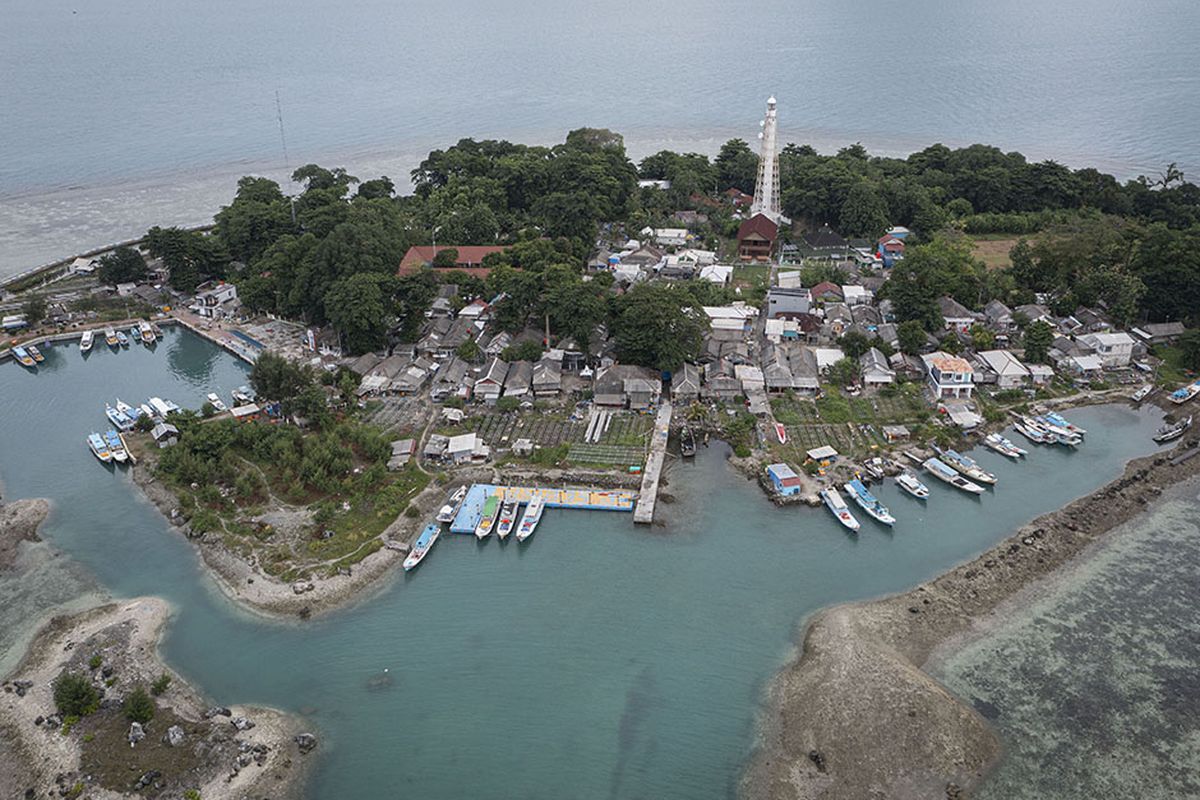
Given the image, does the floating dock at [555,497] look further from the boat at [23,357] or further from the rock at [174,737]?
the boat at [23,357]

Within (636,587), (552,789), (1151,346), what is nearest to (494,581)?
(636,587)

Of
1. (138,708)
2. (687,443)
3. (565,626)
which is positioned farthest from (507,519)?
(138,708)

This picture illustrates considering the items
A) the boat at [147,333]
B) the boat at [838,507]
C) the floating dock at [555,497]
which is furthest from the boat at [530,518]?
the boat at [147,333]

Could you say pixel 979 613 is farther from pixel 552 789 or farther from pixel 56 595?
pixel 56 595

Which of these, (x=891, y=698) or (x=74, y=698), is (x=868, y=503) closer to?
(x=891, y=698)

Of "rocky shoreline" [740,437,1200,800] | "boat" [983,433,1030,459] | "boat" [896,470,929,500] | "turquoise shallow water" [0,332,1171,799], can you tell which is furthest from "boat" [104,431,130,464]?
"boat" [983,433,1030,459]

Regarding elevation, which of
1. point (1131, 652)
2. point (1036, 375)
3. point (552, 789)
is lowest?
point (552, 789)
